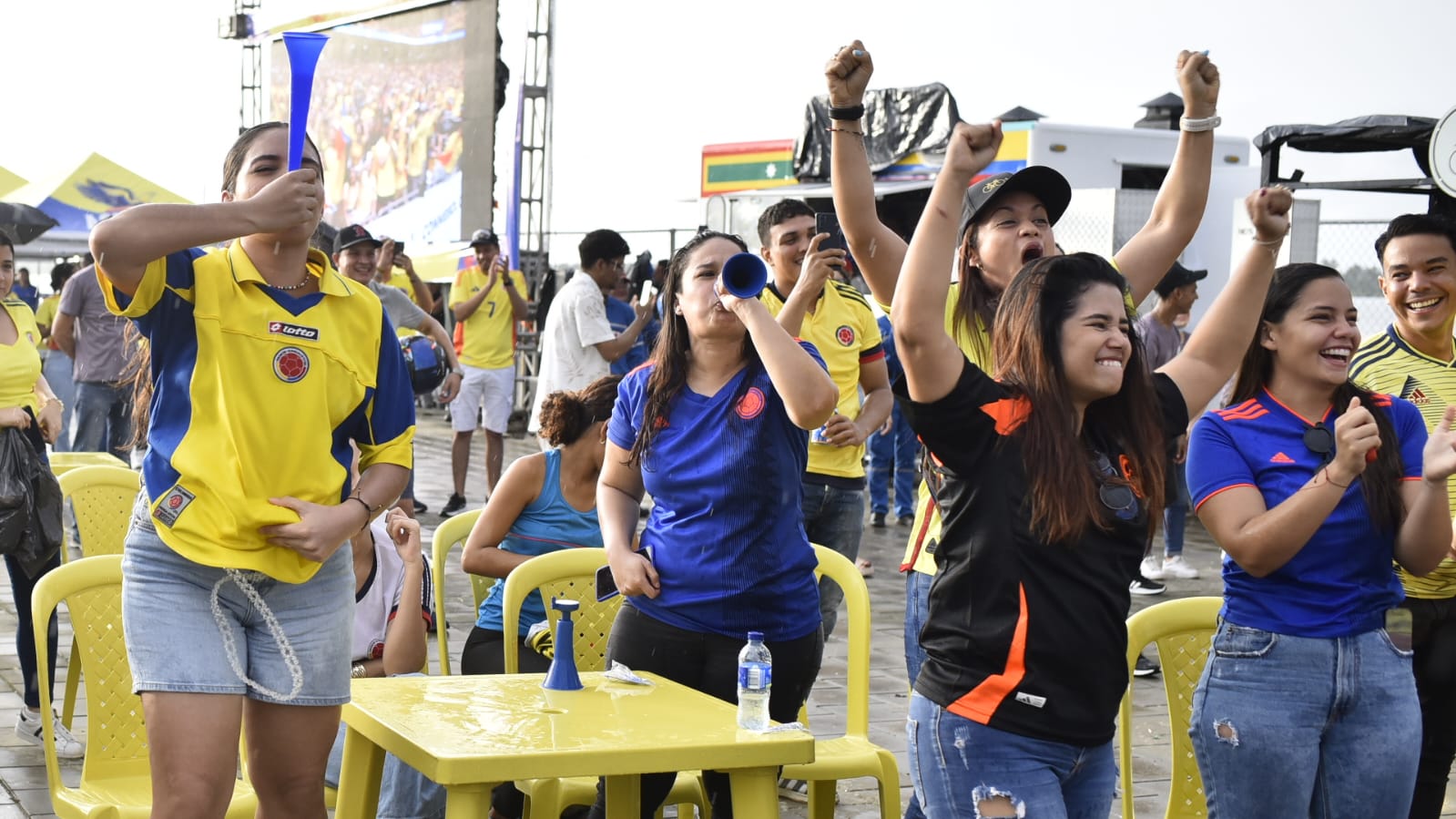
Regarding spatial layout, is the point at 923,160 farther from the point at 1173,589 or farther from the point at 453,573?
the point at 453,573

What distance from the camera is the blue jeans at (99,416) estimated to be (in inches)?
379

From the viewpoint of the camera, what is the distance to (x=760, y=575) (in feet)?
11.4

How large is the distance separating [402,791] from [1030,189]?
2037mm

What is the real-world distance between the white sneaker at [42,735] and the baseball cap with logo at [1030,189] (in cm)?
306

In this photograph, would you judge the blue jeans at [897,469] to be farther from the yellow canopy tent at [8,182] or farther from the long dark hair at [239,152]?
the yellow canopy tent at [8,182]

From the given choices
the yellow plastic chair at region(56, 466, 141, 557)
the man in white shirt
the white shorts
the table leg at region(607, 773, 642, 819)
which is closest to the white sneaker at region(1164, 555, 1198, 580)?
the man in white shirt

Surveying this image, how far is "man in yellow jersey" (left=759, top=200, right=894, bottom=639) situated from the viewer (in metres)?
5.46

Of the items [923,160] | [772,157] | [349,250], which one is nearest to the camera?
[349,250]

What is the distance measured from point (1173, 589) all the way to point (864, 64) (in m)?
6.90

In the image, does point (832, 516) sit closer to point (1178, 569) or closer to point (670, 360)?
point (670, 360)

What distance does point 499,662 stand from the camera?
14.4 ft

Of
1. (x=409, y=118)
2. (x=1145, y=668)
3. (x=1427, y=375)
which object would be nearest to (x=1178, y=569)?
(x=1145, y=668)

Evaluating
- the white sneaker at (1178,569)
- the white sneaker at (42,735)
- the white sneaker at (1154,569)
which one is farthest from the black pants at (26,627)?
the white sneaker at (1178,569)

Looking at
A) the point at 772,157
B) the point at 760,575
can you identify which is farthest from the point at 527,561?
the point at 772,157
